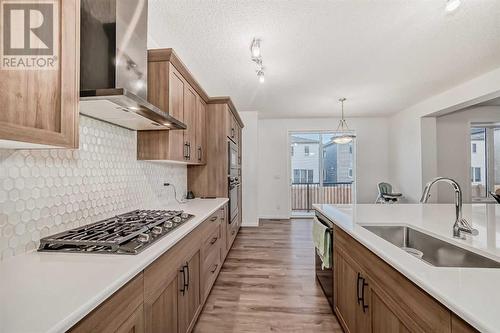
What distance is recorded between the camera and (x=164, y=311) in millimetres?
1271

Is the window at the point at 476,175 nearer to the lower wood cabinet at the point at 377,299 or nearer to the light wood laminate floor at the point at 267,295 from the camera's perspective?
the light wood laminate floor at the point at 267,295

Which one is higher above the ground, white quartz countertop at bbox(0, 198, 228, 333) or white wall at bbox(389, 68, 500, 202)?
white wall at bbox(389, 68, 500, 202)

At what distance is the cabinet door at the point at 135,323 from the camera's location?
35.6 inches

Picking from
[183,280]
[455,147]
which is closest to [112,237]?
[183,280]

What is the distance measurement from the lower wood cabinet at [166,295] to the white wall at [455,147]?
5.35m

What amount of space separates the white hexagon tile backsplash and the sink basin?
2001mm

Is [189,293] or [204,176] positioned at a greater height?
[204,176]

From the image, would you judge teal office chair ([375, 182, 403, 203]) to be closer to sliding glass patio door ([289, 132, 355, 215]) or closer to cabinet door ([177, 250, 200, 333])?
→ sliding glass patio door ([289, 132, 355, 215])

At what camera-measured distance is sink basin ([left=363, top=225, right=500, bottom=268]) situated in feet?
4.02

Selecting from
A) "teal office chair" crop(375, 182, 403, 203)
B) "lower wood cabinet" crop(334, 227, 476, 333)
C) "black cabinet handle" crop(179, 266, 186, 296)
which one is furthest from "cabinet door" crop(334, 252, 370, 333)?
"teal office chair" crop(375, 182, 403, 203)

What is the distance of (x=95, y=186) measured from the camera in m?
1.65

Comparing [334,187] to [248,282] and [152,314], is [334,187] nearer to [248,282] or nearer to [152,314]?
[248,282]

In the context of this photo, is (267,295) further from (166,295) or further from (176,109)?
(176,109)

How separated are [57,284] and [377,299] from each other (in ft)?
4.63
